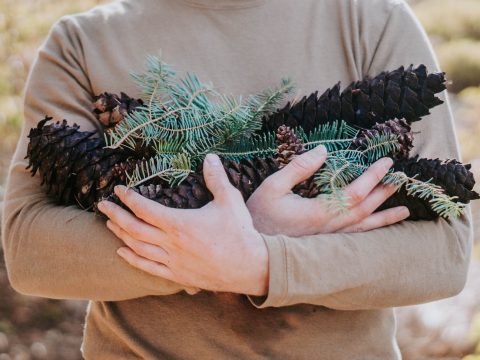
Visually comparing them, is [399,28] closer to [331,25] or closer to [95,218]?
[331,25]

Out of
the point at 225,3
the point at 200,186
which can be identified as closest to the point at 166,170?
the point at 200,186

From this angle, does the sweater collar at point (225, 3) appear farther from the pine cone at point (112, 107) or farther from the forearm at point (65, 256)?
the forearm at point (65, 256)

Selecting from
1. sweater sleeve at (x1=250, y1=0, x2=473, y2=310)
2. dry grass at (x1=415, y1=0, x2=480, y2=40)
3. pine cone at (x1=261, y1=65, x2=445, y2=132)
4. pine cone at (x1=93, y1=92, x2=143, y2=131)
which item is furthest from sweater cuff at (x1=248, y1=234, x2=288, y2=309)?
dry grass at (x1=415, y1=0, x2=480, y2=40)

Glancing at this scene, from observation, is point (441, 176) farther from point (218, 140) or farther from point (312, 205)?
point (218, 140)

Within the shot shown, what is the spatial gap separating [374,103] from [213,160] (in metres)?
0.31

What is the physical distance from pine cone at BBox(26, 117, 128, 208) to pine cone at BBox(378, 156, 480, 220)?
19.4 inches

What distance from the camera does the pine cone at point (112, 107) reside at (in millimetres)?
1305

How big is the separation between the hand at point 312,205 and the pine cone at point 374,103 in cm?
10

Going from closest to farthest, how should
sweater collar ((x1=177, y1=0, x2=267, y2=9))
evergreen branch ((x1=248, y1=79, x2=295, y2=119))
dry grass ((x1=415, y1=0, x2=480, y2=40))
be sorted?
1. evergreen branch ((x1=248, y1=79, x2=295, y2=119))
2. sweater collar ((x1=177, y1=0, x2=267, y2=9))
3. dry grass ((x1=415, y1=0, x2=480, y2=40))

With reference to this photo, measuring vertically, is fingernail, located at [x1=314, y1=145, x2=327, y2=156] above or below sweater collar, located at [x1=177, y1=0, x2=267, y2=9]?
below

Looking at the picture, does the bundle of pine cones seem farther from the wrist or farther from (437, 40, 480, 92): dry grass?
(437, 40, 480, 92): dry grass

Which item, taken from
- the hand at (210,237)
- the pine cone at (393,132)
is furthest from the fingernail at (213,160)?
the pine cone at (393,132)

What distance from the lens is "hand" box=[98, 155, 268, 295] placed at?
3.90ft

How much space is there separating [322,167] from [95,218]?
1.40 feet
